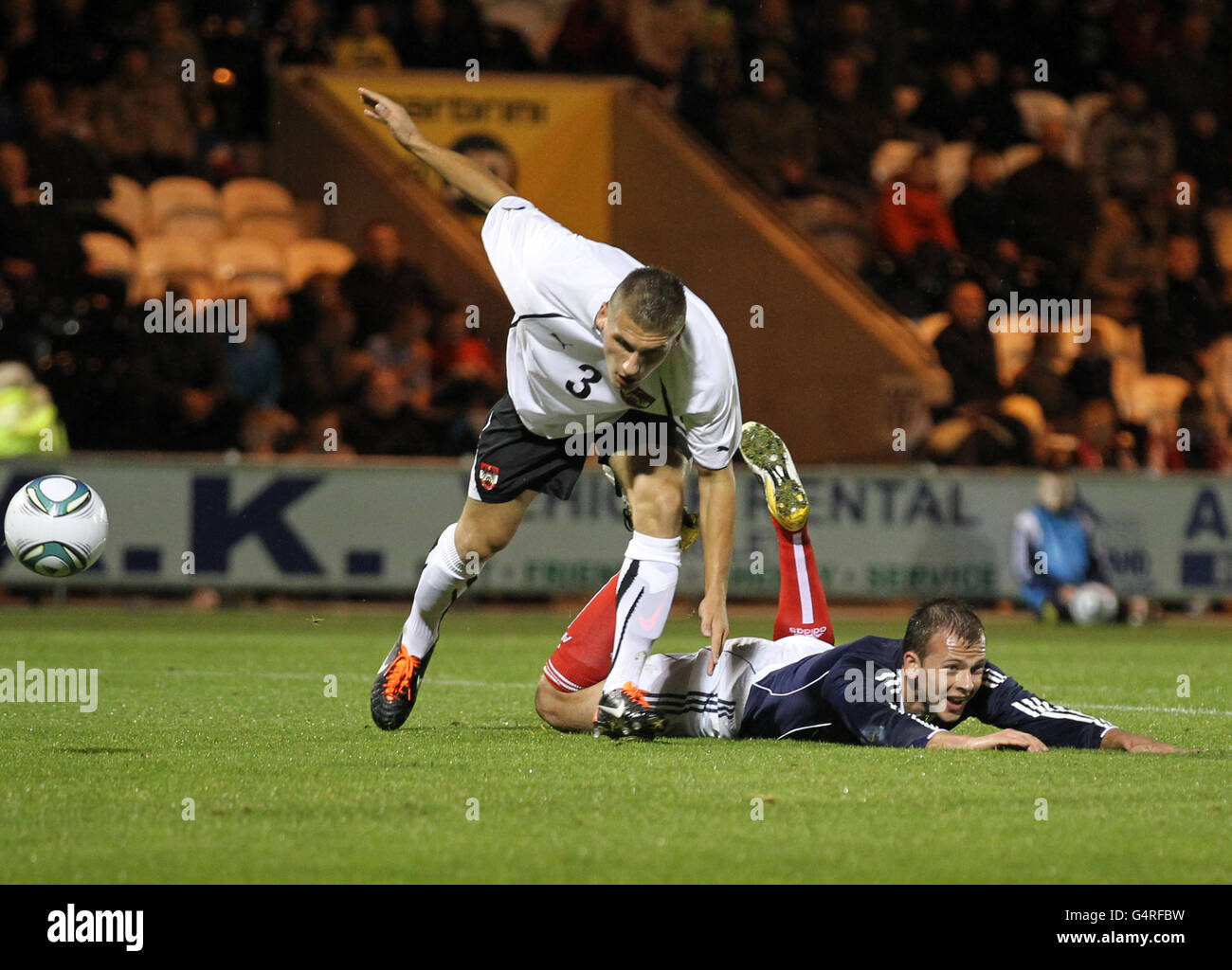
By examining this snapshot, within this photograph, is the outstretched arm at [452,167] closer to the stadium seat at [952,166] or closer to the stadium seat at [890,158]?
the stadium seat at [890,158]

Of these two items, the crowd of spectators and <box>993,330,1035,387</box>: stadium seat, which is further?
<box>993,330,1035,387</box>: stadium seat

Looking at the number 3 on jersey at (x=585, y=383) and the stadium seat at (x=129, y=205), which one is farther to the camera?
the stadium seat at (x=129, y=205)

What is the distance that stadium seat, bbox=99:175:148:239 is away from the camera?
15.0 meters

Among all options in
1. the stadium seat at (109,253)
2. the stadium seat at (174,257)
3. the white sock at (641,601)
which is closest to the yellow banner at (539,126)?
the stadium seat at (174,257)

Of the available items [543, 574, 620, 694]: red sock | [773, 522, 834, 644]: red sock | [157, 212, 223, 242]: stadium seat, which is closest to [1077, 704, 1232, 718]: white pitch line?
[773, 522, 834, 644]: red sock

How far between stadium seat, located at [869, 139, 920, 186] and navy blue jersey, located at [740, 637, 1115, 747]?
11.6 metres

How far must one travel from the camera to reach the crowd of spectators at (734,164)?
13.9m

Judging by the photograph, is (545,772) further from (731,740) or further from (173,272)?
(173,272)

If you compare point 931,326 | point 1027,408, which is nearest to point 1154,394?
point 1027,408

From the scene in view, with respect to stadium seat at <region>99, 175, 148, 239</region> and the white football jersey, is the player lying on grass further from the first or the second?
stadium seat at <region>99, 175, 148, 239</region>

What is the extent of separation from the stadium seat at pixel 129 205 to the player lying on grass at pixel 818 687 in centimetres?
979

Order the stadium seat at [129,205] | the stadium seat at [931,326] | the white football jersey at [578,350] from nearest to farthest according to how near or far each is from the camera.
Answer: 1. the white football jersey at [578,350]
2. the stadium seat at [129,205]
3. the stadium seat at [931,326]
